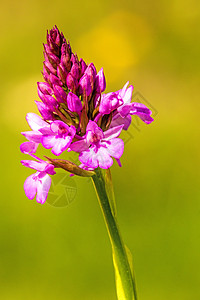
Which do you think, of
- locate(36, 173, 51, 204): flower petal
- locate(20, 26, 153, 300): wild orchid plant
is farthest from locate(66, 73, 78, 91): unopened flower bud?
locate(36, 173, 51, 204): flower petal

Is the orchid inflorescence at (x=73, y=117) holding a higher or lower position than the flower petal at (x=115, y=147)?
higher

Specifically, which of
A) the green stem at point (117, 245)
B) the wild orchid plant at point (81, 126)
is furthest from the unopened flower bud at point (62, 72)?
the green stem at point (117, 245)

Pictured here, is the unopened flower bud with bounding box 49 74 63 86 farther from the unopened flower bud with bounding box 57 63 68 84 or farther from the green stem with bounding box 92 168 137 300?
the green stem with bounding box 92 168 137 300

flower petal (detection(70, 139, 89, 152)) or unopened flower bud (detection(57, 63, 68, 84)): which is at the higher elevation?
unopened flower bud (detection(57, 63, 68, 84))

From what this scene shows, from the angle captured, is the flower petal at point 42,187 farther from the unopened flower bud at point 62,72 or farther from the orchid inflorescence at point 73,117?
the unopened flower bud at point 62,72

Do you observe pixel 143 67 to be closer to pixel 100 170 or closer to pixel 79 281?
pixel 79 281

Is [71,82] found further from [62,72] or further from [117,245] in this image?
[117,245]

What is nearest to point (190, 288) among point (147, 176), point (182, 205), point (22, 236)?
point (182, 205)
